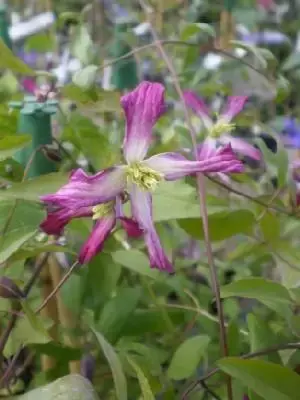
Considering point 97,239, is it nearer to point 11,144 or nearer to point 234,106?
point 11,144

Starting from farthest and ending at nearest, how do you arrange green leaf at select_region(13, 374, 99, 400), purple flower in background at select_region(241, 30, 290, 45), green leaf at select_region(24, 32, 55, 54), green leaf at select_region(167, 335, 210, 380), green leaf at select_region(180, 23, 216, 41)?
purple flower in background at select_region(241, 30, 290, 45), green leaf at select_region(24, 32, 55, 54), green leaf at select_region(180, 23, 216, 41), green leaf at select_region(167, 335, 210, 380), green leaf at select_region(13, 374, 99, 400)

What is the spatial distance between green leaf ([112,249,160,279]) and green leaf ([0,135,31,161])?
133 millimetres

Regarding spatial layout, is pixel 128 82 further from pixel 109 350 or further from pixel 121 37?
pixel 109 350

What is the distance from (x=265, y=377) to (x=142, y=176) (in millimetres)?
119

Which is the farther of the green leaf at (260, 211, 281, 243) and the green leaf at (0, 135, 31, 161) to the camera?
the green leaf at (260, 211, 281, 243)

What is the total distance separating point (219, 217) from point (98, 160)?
0.09 m

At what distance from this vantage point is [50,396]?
1.12 ft

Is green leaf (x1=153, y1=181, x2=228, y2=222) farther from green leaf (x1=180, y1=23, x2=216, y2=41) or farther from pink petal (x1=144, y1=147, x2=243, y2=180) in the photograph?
green leaf (x1=180, y1=23, x2=216, y2=41)

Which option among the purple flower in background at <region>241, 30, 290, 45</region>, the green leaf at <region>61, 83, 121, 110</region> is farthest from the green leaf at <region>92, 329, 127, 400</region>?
the purple flower in background at <region>241, 30, 290, 45</region>

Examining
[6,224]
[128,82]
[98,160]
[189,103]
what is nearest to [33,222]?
[6,224]

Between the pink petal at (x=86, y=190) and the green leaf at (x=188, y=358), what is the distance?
0.13 meters

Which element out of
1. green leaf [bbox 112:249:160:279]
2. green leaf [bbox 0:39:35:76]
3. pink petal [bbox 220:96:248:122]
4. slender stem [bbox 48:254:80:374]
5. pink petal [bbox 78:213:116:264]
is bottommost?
slender stem [bbox 48:254:80:374]

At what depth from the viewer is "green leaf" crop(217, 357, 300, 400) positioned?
1.12 feet

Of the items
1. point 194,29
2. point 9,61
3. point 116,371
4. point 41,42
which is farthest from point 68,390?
point 41,42
